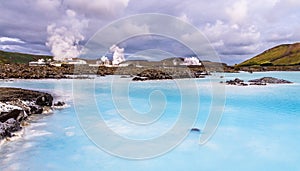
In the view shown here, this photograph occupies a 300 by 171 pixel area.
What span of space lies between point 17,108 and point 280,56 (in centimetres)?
16191

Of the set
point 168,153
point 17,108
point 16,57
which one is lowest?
point 168,153

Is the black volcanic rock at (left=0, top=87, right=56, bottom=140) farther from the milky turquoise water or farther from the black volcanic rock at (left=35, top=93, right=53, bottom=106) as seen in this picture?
the milky turquoise water

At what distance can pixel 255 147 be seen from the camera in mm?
10172

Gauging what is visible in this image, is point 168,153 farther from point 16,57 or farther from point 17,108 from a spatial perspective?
point 16,57

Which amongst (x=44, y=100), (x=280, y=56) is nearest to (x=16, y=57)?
(x=280, y=56)

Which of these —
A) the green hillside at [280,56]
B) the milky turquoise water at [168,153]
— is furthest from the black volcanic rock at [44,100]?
the green hillside at [280,56]

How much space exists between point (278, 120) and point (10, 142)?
13.6 metres

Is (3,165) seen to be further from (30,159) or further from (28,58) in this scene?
(28,58)

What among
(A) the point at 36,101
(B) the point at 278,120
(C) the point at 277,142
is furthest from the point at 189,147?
(A) the point at 36,101

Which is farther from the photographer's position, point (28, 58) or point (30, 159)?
point (28, 58)

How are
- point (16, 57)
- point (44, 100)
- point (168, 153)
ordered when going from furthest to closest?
point (16, 57) → point (44, 100) → point (168, 153)

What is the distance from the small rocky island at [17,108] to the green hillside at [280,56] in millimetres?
132238

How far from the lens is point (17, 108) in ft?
36.1

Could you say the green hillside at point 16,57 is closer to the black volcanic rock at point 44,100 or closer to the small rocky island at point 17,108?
the black volcanic rock at point 44,100
